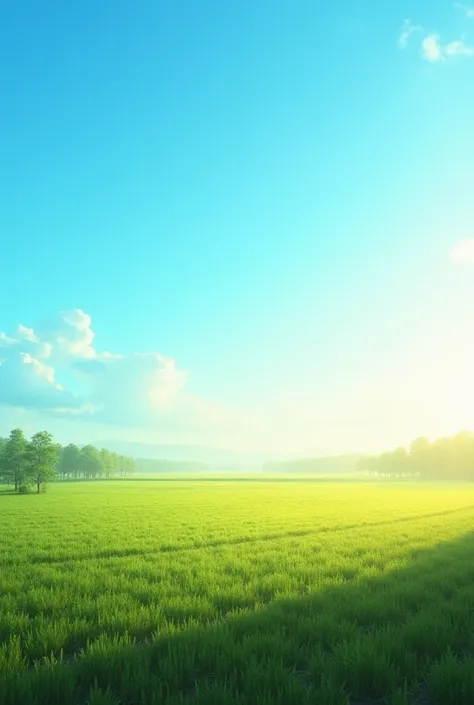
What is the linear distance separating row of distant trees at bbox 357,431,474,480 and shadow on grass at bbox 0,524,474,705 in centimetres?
15576

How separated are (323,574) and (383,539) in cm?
951

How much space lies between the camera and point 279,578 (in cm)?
1146

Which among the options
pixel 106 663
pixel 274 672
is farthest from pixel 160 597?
pixel 274 672

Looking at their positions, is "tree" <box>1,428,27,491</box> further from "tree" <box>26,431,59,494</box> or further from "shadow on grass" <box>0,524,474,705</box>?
"shadow on grass" <box>0,524,474,705</box>

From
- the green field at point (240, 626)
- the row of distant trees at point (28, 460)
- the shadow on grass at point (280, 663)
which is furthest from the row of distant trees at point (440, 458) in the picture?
the shadow on grass at point (280, 663)

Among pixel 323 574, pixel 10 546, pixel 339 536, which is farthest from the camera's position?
pixel 339 536

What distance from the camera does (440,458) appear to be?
152875 mm

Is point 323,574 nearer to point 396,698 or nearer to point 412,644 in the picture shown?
point 412,644

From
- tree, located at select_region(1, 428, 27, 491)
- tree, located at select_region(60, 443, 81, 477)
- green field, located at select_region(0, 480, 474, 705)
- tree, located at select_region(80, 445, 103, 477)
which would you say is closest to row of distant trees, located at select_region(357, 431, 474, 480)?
tree, located at select_region(80, 445, 103, 477)

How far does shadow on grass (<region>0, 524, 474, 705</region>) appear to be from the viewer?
5.18 meters

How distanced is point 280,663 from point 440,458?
545 ft

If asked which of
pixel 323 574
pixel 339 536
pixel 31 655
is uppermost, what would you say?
pixel 31 655

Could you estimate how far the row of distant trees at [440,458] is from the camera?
146 m

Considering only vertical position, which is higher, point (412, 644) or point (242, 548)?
point (412, 644)
